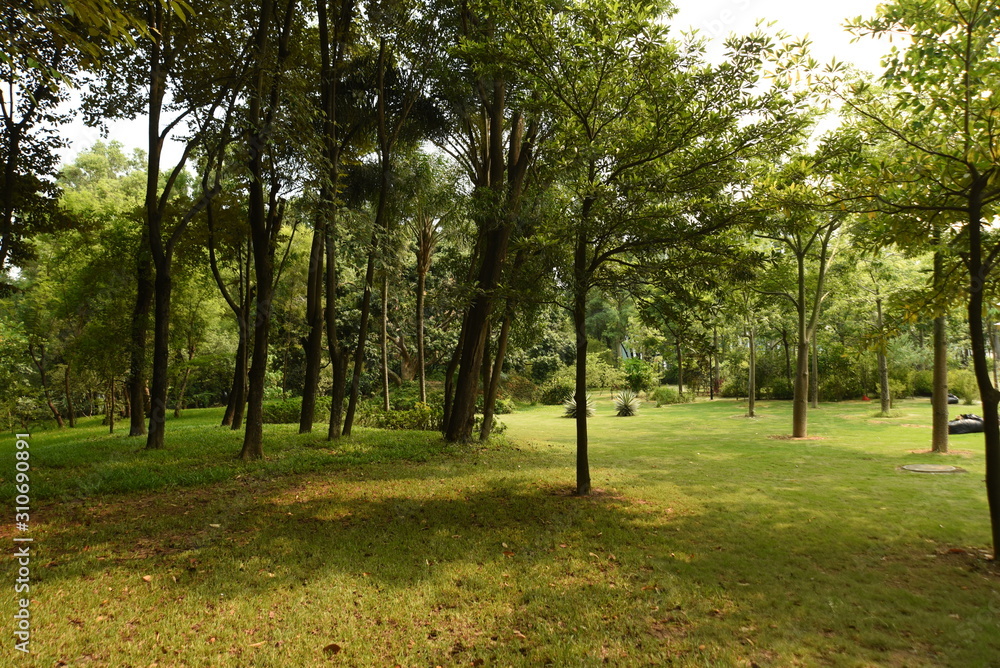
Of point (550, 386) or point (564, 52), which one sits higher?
point (564, 52)

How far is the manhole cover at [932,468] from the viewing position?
919cm

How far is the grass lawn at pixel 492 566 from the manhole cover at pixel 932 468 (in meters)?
0.35

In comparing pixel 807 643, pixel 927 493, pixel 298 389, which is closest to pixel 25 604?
pixel 807 643

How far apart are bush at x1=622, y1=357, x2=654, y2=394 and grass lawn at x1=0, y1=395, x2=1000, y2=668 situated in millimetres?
24908

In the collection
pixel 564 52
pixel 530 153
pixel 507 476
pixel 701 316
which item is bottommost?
pixel 507 476

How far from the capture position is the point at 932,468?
9.45 meters

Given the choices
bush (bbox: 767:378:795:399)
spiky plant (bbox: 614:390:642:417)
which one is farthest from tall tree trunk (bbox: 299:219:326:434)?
bush (bbox: 767:378:795:399)

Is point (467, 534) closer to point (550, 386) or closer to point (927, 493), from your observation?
point (927, 493)

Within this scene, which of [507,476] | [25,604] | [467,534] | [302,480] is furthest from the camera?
[507,476]

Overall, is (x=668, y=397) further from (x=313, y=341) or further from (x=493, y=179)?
(x=313, y=341)

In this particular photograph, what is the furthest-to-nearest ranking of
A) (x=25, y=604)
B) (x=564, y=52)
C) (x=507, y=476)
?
(x=507, y=476), (x=564, y=52), (x=25, y=604)

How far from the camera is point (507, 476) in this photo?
9227mm

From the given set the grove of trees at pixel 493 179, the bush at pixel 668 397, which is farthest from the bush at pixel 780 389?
the grove of trees at pixel 493 179

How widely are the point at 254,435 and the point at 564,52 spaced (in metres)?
8.29
